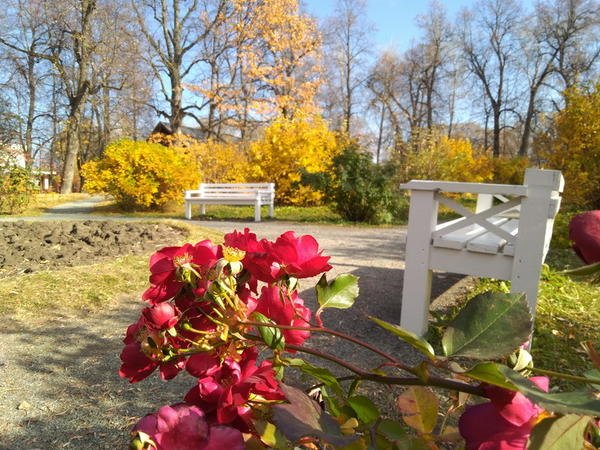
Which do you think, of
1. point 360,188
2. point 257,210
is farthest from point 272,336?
point 257,210

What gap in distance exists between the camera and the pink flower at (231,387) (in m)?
0.40

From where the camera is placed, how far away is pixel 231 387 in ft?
1.34

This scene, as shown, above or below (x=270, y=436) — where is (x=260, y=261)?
above

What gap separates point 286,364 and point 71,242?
→ 18.8 ft

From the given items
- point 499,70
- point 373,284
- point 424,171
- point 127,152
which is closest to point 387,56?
point 499,70

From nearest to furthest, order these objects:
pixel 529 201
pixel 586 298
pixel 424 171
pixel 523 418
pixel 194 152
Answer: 1. pixel 523 418
2. pixel 529 201
3. pixel 586 298
4. pixel 424 171
5. pixel 194 152

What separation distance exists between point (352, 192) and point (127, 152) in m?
5.76

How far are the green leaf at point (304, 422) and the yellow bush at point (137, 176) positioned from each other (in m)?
11.6

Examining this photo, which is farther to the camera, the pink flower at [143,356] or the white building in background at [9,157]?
the white building in background at [9,157]

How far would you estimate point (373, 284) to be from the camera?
4.37 m

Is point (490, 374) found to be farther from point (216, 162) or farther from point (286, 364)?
point (216, 162)

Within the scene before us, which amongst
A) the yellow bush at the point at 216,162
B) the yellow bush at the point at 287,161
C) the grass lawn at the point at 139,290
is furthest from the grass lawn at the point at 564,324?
the yellow bush at the point at 216,162

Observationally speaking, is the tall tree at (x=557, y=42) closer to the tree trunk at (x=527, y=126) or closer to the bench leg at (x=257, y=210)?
the tree trunk at (x=527, y=126)

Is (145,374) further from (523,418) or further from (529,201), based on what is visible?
(529,201)
